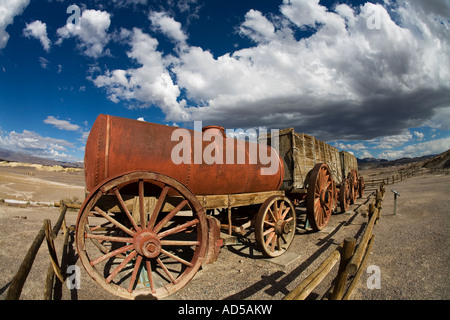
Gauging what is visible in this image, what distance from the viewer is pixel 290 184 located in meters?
6.46

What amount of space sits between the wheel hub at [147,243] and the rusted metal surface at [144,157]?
3.02 ft

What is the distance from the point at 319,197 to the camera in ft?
21.5

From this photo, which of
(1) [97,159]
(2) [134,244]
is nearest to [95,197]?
(1) [97,159]

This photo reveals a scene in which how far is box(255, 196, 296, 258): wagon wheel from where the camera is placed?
4555 millimetres

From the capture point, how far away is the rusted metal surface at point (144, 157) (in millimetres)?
3105

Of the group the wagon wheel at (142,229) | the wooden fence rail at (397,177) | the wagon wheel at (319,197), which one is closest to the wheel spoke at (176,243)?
the wagon wheel at (142,229)

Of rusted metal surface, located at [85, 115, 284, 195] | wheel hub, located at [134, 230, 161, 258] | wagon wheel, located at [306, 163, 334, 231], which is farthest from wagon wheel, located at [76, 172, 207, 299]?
wagon wheel, located at [306, 163, 334, 231]

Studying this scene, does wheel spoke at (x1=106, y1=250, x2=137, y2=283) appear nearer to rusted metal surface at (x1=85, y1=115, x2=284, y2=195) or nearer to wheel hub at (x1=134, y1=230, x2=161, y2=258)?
wheel hub at (x1=134, y1=230, x2=161, y2=258)

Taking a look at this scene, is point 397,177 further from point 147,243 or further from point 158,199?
point 147,243

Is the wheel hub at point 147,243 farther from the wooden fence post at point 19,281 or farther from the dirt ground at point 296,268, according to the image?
the wooden fence post at point 19,281

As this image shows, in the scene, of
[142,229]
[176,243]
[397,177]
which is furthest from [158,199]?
[397,177]

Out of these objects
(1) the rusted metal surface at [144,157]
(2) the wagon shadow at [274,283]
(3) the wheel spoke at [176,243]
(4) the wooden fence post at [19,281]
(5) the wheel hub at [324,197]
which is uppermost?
(1) the rusted metal surface at [144,157]

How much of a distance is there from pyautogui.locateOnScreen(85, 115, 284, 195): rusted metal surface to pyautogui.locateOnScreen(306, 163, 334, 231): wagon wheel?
8.24 ft

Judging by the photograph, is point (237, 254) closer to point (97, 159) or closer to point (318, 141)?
point (97, 159)
